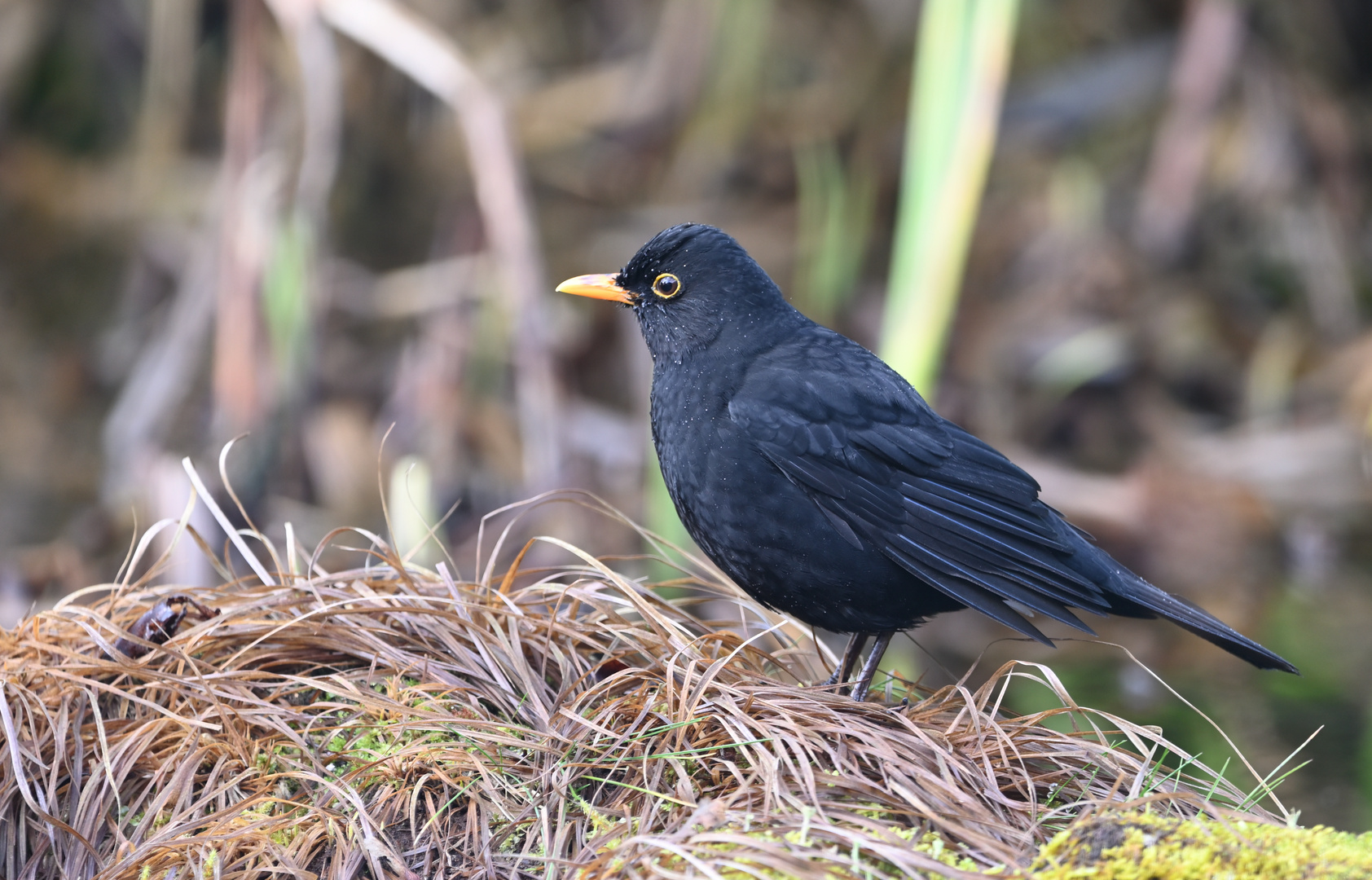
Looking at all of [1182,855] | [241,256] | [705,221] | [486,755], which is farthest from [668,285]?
[705,221]

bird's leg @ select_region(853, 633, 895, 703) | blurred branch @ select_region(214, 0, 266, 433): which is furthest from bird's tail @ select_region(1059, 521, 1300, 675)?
blurred branch @ select_region(214, 0, 266, 433)

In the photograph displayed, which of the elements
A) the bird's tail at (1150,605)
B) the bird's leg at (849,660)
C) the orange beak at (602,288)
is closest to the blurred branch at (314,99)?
the orange beak at (602,288)

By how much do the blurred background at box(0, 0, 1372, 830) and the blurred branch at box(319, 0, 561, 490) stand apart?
0.7 inches

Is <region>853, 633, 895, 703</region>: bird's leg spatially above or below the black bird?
Answer: below

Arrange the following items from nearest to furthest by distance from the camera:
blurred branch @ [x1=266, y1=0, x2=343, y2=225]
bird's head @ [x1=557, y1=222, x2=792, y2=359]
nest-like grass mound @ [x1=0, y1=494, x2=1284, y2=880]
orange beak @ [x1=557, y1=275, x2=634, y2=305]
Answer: nest-like grass mound @ [x1=0, y1=494, x2=1284, y2=880], bird's head @ [x1=557, y1=222, x2=792, y2=359], orange beak @ [x1=557, y1=275, x2=634, y2=305], blurred branch @ [x1=266, y1=0, x2=343, y2=225]

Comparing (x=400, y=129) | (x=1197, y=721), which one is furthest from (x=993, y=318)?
(x=400, y=129)

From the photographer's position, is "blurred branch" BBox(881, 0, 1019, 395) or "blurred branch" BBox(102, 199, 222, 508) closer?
"blurred branch" BBox(881, 0, 1019, 395)

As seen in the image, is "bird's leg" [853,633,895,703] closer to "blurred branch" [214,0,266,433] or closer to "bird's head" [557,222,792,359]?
"bird's head" [557,222,792,359]

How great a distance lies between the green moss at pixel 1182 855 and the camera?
169cm

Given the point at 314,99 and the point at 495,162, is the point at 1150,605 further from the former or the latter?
the point at 314,99

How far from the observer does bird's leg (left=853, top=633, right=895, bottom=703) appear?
2.53m

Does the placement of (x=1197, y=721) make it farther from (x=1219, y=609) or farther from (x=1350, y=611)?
(x=1350, y=611)

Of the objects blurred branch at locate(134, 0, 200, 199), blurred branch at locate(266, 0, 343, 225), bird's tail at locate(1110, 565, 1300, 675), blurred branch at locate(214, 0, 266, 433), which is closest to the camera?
bird's tail at locate(1110, 565, 1300, 675)

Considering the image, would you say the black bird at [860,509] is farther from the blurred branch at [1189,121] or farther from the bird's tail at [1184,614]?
the blurred branch at [1189,121]
